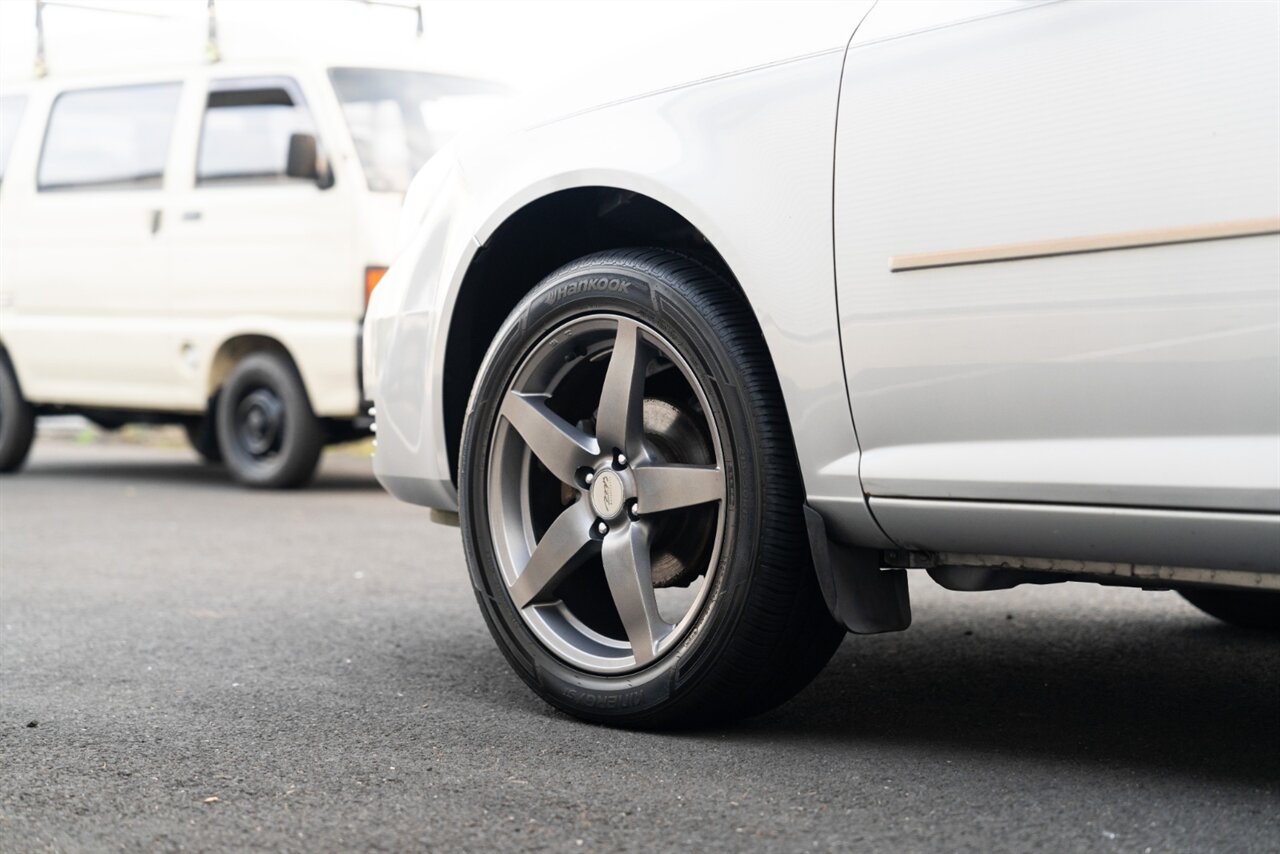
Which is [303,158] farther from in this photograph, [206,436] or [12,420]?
[12,420]

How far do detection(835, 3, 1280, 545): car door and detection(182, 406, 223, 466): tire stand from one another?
21.5ft

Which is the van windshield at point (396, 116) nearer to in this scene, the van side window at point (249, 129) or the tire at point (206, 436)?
the van side window at point (249, 129)

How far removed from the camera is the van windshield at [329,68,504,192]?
26.2 ft

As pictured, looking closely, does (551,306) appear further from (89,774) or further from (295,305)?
(295,305)

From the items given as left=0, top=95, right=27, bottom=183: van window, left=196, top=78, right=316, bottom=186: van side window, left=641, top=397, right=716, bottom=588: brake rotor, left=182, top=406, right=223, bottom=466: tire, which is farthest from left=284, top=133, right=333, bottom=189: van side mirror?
left=641, top=397, right=716, bottom=588: brake rotor

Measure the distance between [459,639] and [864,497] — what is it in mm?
1677

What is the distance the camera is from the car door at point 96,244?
838 cm

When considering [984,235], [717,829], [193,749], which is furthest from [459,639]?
[984,235]

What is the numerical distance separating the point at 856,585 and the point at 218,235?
20.4ft

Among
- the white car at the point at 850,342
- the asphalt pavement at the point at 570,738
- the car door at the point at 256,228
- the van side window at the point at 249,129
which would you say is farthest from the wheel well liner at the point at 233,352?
the white car at the point at 850,342

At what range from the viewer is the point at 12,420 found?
905cm

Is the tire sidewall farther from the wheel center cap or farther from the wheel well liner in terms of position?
the wheel well liner

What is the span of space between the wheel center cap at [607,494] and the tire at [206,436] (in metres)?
6.00

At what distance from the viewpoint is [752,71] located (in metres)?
2.69
